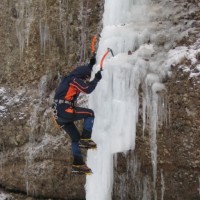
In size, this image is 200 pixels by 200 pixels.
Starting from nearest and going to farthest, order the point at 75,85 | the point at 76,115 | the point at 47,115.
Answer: the point at 75,85 → the point at 76,115 → the point at 47,115

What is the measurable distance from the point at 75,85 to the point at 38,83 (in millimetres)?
2233

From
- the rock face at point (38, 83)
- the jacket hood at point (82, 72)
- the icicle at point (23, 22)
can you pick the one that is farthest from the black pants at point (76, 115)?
the icicle at point (23, 22)

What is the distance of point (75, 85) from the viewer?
5.91 metres

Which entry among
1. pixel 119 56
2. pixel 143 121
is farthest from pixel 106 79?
pixel 143 121

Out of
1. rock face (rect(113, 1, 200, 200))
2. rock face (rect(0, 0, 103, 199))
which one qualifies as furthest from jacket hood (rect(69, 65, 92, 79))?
rock face (rect(0, 0, 103, 199))

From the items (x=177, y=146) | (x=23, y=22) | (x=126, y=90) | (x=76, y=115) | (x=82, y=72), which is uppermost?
(x=23, y=22)

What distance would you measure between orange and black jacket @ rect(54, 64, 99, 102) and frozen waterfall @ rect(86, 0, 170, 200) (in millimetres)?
757

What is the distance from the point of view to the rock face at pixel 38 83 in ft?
25.1

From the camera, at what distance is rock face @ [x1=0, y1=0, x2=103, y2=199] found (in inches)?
302

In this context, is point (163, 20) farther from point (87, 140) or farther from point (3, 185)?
point (3, 185)

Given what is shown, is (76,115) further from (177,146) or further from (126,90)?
(177,146)

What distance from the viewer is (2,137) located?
819 cm

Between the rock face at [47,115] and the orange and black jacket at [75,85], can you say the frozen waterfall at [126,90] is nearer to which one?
the rock face at [47,115]

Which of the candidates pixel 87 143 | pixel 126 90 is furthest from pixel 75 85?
pixel 126 90
